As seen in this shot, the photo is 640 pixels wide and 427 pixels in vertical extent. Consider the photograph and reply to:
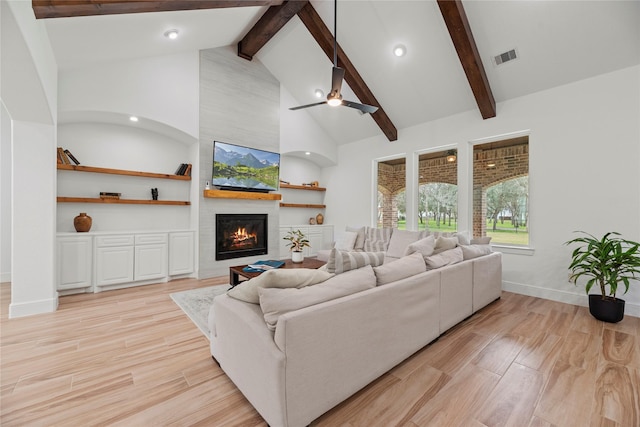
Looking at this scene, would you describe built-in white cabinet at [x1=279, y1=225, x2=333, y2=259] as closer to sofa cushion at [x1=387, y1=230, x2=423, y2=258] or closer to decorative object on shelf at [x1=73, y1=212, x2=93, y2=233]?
sofa cushion at [x1=387, y1=230, x2=423, y2=258]

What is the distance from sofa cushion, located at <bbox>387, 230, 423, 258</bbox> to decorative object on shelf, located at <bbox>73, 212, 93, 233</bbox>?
459cm

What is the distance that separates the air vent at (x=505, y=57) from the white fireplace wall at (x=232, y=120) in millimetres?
3908

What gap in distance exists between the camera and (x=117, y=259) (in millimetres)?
4008

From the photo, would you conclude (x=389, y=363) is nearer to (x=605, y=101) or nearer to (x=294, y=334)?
(x=294, y=334)

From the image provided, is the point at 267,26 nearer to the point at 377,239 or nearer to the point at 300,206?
the point at 300,206

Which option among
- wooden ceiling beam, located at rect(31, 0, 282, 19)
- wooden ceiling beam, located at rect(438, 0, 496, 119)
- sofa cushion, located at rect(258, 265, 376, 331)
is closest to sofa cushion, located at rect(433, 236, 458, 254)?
sofa cushion, located at rect(258, 265, 376, 331)

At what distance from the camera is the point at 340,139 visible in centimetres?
670

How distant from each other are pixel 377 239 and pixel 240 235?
2.63 meters

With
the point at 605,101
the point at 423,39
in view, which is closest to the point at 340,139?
the point at 423,39

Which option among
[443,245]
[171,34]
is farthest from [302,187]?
[443,245]

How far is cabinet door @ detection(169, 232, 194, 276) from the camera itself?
180 inches

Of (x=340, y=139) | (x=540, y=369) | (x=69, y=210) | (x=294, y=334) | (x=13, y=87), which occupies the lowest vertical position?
(x=540, y=369)

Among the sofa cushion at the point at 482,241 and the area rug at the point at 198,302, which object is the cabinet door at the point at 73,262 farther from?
the sofa cushion at the point at 482,241

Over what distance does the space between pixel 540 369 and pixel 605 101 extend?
11.4ft
